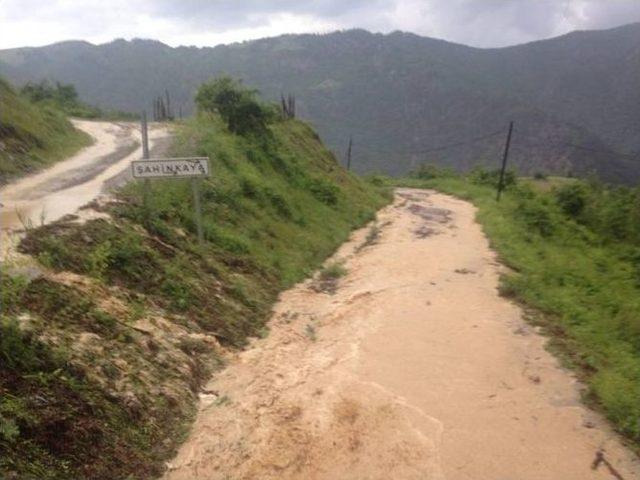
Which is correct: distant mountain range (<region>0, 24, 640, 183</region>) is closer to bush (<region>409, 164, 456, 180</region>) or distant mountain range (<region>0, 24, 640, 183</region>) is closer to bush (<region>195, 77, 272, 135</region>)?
bush (<region>409, 164, 456, 180</region>)

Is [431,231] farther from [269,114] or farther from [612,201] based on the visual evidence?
[612,201]

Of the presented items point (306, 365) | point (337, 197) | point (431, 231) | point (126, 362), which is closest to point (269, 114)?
point (337, 197)

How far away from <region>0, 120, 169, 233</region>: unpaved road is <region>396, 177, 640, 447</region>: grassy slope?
29.8 feet

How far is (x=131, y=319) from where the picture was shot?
24.9 ft

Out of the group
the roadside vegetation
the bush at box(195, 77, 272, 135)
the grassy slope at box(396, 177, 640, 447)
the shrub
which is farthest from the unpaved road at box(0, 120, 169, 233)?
the roadside vegetation

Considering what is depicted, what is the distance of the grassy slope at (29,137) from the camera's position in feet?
45.4

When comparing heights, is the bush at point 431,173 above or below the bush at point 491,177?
below

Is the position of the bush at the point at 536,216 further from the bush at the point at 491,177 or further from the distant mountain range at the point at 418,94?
the distant mountain range at the point at 418,94

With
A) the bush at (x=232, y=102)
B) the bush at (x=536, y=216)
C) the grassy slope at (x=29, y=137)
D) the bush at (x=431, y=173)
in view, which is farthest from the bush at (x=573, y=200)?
the grassy slope at (x=29, y=137)

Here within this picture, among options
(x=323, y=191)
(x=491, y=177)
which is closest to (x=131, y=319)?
(x=323, y=191)

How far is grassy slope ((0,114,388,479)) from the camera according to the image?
529cm

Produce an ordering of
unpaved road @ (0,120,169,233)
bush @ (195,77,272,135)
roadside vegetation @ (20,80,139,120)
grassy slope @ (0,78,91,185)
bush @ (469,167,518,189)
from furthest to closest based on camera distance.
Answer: bush @ (469,167,518,189), roadside vegetation @ (20,80,139,120), bush @ (195,77,272,135), grassy slope @ (0,78,91,185), unpaved road @ (0,120,169,233)

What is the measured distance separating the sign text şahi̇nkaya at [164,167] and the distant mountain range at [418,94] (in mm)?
94207

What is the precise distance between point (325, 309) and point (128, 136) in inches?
594
